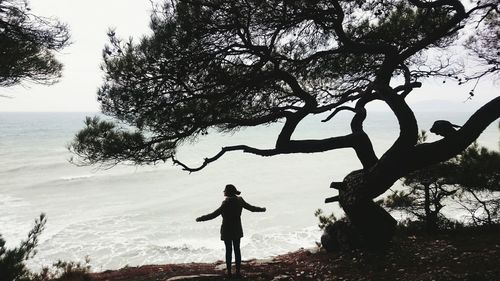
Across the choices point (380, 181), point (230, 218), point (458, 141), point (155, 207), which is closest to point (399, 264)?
point (380, 181)

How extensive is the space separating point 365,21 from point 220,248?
9546mm

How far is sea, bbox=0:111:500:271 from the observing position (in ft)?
41.3

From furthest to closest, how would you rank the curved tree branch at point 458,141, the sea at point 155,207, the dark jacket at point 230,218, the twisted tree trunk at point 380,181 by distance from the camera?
1. the sea at point 155,207
2. the dark jacket at point 230,218
3. the twisted tree trunk at point 380,181
4. the curved tree branch at point 458,141

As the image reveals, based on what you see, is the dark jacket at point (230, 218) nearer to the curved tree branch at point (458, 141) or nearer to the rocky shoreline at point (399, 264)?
the rocky shoreline at point (399, 264)

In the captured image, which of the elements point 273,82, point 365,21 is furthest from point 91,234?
point 365,21

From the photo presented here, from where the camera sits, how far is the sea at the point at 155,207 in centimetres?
1258

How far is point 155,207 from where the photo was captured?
62.1 feet

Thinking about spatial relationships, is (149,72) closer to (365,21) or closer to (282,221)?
(365,21)

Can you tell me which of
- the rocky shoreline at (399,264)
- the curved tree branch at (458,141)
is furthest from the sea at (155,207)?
the curved tree branch at (458,141)

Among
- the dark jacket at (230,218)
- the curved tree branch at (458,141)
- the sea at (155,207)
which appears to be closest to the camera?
the curved tree branch at (458,141)

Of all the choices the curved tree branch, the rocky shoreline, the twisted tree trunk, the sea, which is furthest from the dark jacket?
the curved tree branch

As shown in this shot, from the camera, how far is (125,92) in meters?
5.66

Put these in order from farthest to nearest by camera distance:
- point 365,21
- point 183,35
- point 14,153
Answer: point 14,153
point 365,21
point 183,35

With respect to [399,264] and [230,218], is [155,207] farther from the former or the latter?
[399,264]
